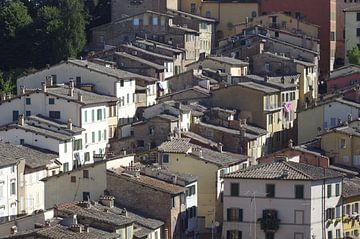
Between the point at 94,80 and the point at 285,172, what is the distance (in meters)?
19.7

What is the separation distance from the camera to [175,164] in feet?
209

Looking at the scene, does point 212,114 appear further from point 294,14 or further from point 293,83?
point 294,14

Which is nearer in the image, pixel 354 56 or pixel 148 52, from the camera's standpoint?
pixel 148 52

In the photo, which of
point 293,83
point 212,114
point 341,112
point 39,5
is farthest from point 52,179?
point 39,5

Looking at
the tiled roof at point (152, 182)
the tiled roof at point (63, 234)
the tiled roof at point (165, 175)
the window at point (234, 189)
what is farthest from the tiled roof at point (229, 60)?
the tiled roof at point (63, 234)

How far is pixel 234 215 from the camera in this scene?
195 ft

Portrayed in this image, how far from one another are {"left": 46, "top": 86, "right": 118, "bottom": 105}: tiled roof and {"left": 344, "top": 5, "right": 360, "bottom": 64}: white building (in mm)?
23249

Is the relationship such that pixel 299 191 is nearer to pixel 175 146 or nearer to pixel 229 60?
pixel 175 146

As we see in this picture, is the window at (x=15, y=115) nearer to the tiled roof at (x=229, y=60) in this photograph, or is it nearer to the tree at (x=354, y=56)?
the tiled roof at (x=229, y=60)

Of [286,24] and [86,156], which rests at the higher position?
[286,24]

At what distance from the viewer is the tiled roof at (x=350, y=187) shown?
61.0m

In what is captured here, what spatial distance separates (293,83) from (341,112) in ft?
23.9

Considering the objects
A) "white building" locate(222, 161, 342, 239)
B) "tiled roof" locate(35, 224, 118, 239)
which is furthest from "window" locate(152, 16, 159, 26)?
"tiled roof" locate(35, 224, 118, 239)

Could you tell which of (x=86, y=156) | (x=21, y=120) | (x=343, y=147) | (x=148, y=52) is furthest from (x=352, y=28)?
(x=21, y=120)
